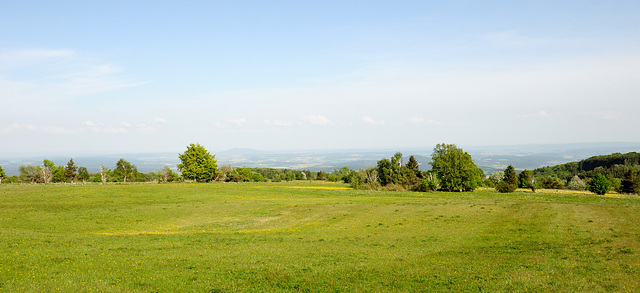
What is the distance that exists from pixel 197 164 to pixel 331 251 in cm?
9298

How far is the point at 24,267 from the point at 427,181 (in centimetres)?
8531

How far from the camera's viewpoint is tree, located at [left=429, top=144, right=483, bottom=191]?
3349 inches

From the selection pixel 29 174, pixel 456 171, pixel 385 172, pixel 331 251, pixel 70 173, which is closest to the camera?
pixel 331 251

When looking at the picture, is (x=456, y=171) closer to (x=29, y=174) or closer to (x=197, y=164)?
(x=197, y=164)

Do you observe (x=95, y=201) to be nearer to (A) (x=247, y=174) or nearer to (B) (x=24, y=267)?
(B) (x=24, y=267)

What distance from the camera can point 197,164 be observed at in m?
106

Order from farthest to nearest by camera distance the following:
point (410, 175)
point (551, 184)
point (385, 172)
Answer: point (551, 184) → point (385, 172) → point (410, 175)

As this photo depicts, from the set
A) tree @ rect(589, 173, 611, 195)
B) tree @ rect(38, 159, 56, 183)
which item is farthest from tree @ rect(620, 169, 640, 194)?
tree @ rect(38, 159, 56, 183)

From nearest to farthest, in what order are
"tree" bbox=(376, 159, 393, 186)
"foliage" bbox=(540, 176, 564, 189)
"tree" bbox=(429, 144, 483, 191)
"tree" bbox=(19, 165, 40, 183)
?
"tree" bbox=(429, 144, 483, 191), "tree" bbox=(376, 159, 393, 186), "tree" bbox=(19, 165, 40, 183), "foliage" bbox=(540, 176, 564, 189)

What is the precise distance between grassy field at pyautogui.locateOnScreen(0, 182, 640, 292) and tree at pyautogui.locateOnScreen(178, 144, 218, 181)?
63274 millimetres

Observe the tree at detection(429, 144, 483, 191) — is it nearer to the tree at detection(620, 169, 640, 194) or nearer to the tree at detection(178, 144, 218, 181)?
the tree at detection(620, 169, 640, 194)

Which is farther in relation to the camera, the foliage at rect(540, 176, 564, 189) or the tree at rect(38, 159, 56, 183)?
the foliage at rect(540, 176, 564, 189)

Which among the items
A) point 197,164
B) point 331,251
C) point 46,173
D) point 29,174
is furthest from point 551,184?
point 29,174

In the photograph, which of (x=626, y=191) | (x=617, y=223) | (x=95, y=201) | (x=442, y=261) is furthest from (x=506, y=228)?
(x=626, y=191)
